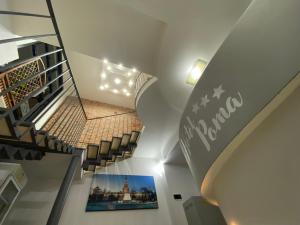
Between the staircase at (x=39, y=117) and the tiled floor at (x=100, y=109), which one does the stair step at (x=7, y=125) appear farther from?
the tiled floor at (x=100, y=109)

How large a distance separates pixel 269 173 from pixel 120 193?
10.3ft

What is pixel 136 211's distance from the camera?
11.3 ft

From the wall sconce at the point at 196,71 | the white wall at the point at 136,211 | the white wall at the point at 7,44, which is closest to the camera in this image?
the white wall at the point at 7,44

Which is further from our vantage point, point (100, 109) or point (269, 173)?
point (100, 109)

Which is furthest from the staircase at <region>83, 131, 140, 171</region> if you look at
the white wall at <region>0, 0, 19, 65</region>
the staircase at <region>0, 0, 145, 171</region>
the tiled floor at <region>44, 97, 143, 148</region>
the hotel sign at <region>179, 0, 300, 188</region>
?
the hotel sign at <region>179, 0, 300, 188</region>

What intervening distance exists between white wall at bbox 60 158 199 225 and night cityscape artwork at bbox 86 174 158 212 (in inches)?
3.7

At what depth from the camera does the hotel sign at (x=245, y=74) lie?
1009mm

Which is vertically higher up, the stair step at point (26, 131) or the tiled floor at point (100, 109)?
the tiled floor at point (100, 109)

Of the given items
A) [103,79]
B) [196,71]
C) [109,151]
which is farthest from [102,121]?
[196,71]

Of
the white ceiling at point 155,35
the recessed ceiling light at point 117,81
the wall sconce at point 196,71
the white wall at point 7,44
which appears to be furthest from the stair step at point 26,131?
the recessed ceiling light at point 117,81

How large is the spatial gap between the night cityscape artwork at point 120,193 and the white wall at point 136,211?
9cm

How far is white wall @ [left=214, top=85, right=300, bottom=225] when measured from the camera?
3.39 ft

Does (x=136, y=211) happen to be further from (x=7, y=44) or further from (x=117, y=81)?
(x=117, y=81)

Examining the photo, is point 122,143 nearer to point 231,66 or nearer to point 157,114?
point 157,114
